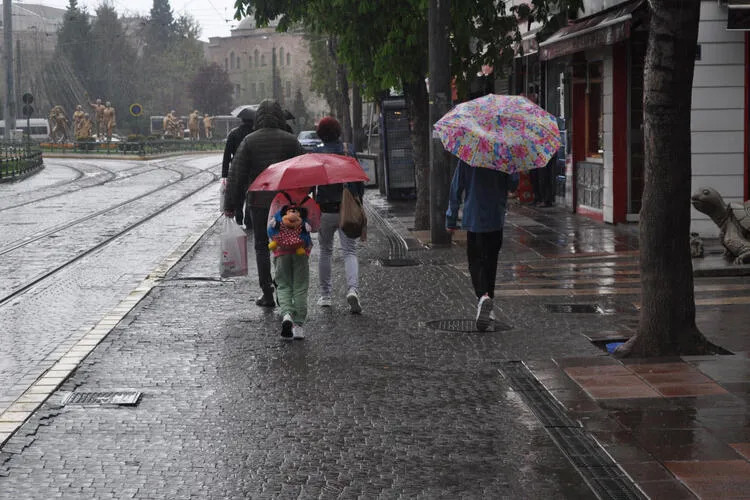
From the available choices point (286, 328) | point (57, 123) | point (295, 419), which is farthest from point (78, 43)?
point (295, 419)

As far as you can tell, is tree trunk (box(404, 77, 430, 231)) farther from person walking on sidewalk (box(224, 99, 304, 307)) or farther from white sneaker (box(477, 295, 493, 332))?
white sneaker (box(477, 295, 493, 332))

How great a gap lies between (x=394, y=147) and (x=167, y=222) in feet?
19.1

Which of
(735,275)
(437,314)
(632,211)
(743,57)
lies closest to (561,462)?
(437,314)

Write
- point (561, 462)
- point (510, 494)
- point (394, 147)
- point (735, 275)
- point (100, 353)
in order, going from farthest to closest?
1. point (394, 147)
2. point (735, 275)
3. point (100, 353)
4. point (561, 462)
5. point (510, 494)

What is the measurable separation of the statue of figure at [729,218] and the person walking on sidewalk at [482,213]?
400cm

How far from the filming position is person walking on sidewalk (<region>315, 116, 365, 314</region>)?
36.1 ft

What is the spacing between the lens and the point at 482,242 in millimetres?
10133

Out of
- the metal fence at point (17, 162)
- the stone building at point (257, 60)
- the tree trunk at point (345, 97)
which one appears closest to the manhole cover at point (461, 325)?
the metal fence at point (17, 162)

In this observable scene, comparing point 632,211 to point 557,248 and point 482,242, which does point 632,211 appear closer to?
point 557,248

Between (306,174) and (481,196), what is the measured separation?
1.40 metres

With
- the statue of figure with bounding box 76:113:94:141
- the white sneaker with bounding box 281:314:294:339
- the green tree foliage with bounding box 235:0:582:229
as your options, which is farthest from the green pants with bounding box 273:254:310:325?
the statue of figure with bounding box 76:113:94:141

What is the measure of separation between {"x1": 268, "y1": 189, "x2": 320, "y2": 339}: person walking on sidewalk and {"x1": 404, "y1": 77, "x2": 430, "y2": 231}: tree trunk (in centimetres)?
959

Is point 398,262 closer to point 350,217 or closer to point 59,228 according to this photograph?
point 350,217

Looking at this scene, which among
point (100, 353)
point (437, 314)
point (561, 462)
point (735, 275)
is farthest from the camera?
point (735, 275)
